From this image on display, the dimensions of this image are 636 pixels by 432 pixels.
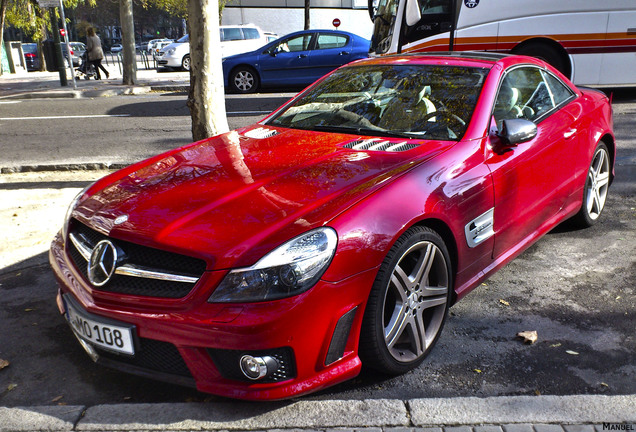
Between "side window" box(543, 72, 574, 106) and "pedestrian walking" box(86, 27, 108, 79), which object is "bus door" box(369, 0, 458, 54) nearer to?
"side window" box(543, 72, 574, 106)

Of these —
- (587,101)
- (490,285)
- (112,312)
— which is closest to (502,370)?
(490,285)

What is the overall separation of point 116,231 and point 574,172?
320 cm

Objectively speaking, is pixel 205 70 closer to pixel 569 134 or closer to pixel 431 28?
pixel 569 134

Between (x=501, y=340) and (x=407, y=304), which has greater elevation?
(x=407, y=304)

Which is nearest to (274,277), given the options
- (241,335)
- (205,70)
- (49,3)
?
(241,335)

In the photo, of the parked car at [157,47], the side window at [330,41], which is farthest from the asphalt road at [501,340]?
the parked car at [157,47]

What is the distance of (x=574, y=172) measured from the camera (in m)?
4.36

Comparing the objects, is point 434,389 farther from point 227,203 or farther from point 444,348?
point 227,203

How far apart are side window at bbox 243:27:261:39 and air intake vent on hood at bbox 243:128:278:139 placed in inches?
734

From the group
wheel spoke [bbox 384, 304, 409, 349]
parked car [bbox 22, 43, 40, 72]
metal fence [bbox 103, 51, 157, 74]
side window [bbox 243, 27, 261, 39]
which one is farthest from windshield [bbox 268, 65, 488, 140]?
parked car [bbox 22, 43, 40, 72]

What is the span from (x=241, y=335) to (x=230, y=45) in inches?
774

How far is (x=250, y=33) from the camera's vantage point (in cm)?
2194

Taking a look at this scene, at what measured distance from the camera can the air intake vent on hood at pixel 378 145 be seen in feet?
11.1

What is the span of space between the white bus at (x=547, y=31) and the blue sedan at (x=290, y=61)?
4.26 meters
